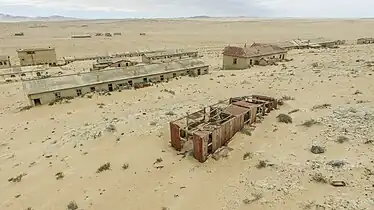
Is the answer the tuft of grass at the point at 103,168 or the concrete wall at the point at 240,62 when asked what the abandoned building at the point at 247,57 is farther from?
the tuft of grass at the point at 103,168

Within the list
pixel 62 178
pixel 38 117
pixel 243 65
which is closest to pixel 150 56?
pixel 243 65

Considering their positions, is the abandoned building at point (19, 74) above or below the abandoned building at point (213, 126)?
below

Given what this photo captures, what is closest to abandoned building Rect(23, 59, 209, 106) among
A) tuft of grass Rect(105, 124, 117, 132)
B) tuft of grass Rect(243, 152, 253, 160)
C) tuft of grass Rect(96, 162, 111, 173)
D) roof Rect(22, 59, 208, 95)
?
roof Rect(22, 59, 208, 95)

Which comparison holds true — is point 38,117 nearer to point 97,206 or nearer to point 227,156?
point 97,206

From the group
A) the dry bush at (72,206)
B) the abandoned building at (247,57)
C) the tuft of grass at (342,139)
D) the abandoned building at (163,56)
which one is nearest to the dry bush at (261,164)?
the tuft of grass at (342,139)

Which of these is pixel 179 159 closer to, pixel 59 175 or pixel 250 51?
pixel 59 175

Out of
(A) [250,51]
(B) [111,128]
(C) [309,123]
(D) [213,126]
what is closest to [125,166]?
(D) [213,126]

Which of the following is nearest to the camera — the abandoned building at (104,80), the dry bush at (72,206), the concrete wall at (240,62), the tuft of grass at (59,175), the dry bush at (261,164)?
the dry bush at (72,206)
